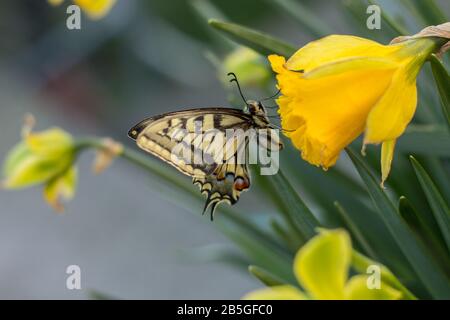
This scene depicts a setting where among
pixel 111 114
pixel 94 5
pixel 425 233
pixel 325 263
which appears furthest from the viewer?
pixel 111 114

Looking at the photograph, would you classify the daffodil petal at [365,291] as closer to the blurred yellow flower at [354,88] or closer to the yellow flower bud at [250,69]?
the blurred yellow flower at [354,88]

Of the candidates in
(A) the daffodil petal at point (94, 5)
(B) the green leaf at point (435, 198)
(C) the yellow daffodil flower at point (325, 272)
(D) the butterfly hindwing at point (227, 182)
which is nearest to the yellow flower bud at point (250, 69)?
(A) the daffodil petal at point (94, 5)

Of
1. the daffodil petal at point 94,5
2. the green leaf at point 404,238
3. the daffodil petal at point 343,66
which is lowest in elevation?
the green leaf at point 404,238

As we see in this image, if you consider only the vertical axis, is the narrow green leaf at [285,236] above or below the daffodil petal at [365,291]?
above

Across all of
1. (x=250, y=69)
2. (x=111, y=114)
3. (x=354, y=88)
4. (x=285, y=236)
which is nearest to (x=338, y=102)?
(x=354, y=88)

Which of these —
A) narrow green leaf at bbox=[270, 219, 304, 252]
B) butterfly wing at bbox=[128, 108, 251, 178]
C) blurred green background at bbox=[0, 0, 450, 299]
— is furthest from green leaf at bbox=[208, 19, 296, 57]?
blurred green background at bbox=[0, 0, 450, 299]

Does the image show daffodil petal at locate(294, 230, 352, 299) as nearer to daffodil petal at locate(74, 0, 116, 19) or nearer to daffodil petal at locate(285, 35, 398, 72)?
daffodil petal at locate(285, 35, 398, 72)

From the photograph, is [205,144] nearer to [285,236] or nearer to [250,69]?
[285,236]
